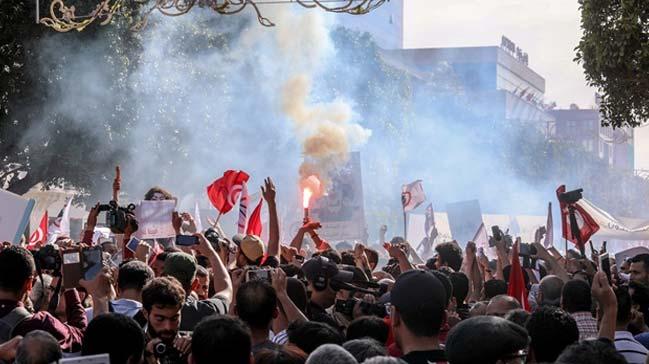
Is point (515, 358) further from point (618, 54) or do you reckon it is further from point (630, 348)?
point (618, 54)

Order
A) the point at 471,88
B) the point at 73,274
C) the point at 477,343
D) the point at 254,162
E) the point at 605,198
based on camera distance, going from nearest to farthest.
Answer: the point at 477,343
the point at 73,274
the point at 254,162
the point at 605,198
the point at 471,88

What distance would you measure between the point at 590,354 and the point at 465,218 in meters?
14.1

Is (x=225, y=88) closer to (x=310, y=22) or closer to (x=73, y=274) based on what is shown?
(x=310, y=22)

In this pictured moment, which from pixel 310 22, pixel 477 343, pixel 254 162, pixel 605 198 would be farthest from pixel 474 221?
pixel 605 198

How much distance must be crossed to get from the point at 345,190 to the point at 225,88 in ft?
50.8

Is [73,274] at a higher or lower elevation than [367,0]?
lower

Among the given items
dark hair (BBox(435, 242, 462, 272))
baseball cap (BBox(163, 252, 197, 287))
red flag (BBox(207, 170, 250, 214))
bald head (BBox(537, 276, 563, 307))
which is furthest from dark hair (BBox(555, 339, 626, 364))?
red flag (BBox(207, 170, 250, 214))

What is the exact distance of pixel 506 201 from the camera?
69.6 metres

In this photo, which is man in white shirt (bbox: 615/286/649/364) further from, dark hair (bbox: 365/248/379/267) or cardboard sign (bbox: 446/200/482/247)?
cardboard sign (bbox: 446/200/482/247)

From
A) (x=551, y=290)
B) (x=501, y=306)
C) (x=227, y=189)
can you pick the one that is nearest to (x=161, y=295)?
(x=501, y=306)

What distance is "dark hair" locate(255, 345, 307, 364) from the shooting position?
4789 mm

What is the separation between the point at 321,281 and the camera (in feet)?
24.2

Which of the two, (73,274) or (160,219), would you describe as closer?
(73,274)

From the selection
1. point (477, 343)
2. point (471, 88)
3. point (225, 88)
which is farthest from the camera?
point (471, 88)
